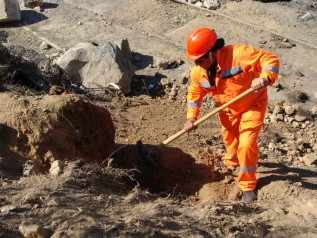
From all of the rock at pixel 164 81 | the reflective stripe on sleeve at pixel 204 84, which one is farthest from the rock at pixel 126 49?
the reflective stripe on sleeve at pixel 204 84

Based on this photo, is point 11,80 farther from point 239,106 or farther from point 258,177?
point 258,177

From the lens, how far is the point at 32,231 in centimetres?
306

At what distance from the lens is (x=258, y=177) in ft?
17.3

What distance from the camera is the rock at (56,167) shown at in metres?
4.16

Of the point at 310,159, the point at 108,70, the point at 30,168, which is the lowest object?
the point at 310,159

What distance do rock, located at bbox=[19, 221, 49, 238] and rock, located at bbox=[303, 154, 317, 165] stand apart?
12.2 feet

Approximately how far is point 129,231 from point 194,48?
76.3 inches

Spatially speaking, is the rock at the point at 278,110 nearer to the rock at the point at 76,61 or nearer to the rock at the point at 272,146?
the rock at the point at 272,146

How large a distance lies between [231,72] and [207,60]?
0.92 ft

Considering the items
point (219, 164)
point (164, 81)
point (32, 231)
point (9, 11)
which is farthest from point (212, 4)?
point (32, 231)

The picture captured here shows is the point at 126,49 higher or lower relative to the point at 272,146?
higher

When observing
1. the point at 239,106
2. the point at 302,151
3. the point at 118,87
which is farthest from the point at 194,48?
the point at 118,87

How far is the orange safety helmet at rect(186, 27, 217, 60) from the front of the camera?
14.1 ft

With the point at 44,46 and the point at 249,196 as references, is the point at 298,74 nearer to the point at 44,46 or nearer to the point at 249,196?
the point at 249,196
